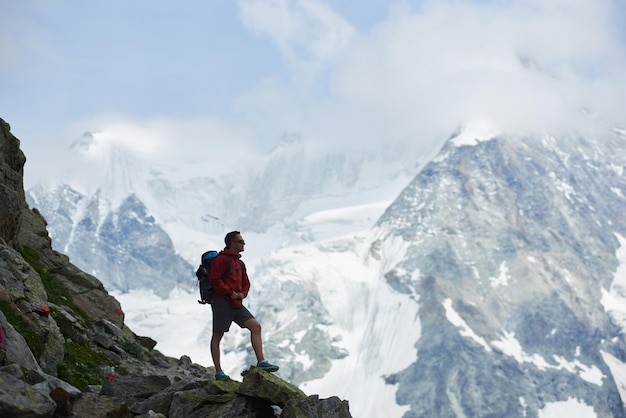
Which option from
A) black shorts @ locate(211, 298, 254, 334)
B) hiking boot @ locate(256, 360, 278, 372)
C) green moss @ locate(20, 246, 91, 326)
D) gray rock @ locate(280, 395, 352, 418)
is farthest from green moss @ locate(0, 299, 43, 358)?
green moss @ locate(20, 246, 91, 326)

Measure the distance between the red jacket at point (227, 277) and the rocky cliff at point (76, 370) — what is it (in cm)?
169

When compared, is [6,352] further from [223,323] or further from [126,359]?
[126,359]

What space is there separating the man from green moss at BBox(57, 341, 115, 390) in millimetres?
2816

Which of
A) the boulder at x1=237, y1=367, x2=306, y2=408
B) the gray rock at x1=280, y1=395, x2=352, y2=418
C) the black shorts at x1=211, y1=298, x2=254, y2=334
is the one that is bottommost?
the gray rock at x1=280, y1=395, x2=352, y2=418

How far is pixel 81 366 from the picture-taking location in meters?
18.9

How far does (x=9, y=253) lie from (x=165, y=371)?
6817mm

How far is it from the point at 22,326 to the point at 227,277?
12.9 ft

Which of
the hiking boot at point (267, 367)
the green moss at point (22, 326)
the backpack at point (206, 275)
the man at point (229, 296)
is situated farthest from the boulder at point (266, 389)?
the green moss at point (22, 326)

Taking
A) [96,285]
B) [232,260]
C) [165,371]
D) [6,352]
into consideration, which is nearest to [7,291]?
[6,352]

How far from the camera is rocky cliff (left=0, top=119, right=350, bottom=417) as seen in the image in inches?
522

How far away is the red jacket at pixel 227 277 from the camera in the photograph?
56.5 ft

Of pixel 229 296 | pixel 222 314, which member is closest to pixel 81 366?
pixel 222 314

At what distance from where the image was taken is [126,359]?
76.6ft

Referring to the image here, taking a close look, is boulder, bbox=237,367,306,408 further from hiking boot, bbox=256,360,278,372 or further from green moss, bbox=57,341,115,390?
green moss, bbox=57,341,115,390
